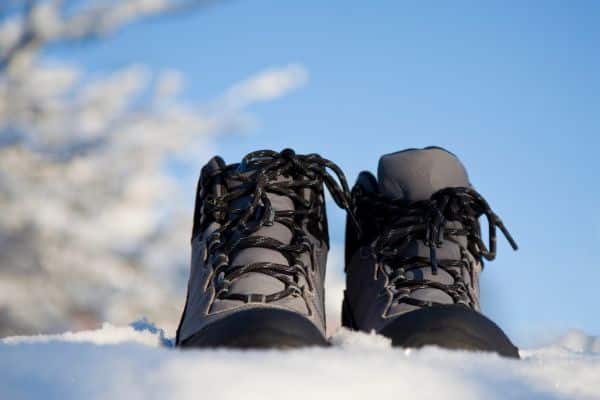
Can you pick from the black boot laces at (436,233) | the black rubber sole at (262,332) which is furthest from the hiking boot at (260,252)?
the black boot laces at (436,233)

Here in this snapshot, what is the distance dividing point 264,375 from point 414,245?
2.48ft

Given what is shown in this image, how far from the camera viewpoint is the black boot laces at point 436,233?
148cm

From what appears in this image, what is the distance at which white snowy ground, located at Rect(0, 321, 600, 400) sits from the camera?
0.82m

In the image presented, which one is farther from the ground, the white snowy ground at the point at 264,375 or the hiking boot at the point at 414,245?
the hiking boot at the point at 414,245

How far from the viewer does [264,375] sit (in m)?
0.84

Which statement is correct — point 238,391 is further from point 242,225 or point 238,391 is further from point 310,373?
point 242,225

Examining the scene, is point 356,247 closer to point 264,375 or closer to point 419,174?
point 419,174

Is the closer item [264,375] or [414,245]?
[264,375]

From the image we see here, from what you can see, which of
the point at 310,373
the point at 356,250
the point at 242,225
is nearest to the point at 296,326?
the point at 310,373

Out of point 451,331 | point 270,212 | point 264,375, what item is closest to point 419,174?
point 270,212

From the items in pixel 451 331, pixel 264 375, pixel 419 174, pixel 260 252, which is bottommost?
pixel 264 375

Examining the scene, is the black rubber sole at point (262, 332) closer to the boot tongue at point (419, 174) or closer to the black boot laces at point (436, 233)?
the black boot laces at point (436, 233)

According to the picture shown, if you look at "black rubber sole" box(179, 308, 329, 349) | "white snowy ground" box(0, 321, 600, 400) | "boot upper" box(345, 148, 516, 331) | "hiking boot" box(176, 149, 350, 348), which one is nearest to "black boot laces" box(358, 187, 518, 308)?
"boot upper" box(345, 148, 516, 331)

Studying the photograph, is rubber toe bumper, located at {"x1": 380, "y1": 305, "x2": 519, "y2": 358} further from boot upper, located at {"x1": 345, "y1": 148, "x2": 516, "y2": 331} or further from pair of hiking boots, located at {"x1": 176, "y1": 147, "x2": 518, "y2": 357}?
boot upper, located at {"x1": 345, "y1": 148, "x2": 516, "y2": 331}
